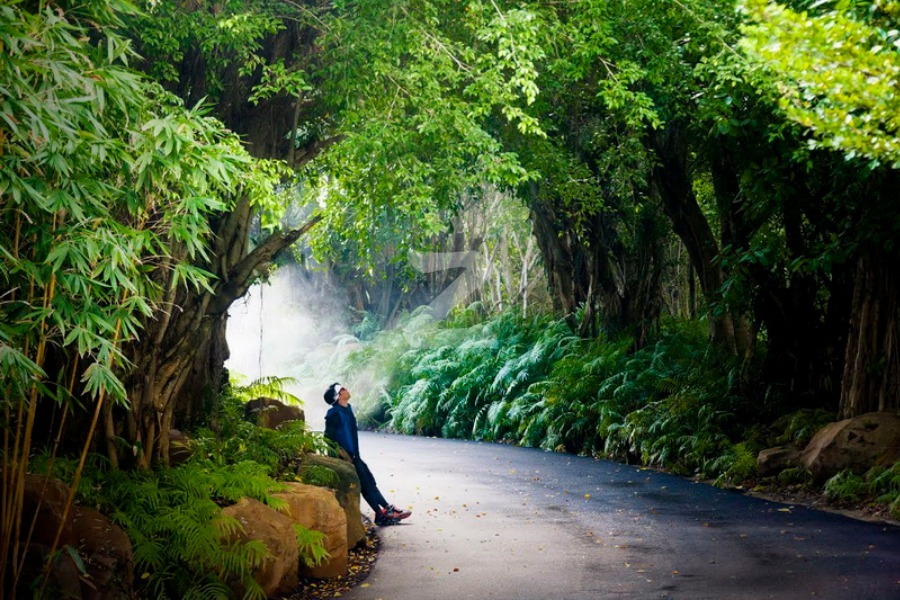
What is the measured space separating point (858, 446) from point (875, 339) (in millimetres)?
1812

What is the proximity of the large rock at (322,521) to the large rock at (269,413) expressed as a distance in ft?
15.8

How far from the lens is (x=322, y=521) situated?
10023 mm

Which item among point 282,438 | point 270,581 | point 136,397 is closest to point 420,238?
point 282,438

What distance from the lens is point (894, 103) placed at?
727 cm

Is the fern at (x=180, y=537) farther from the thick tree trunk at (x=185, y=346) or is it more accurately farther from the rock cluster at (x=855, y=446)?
the rock cluster at (x=855, y=446)

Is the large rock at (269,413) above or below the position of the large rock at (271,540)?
above

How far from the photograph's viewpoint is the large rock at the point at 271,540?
8.71m

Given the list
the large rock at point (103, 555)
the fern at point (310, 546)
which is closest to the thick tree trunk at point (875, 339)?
the fern at point (310, 546)

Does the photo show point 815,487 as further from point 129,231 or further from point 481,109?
point 129,231

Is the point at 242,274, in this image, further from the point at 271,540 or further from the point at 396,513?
the point at 271,540

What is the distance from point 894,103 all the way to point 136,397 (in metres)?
7.43

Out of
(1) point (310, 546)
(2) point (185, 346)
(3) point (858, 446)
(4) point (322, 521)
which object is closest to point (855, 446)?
(3) point (858, 446)

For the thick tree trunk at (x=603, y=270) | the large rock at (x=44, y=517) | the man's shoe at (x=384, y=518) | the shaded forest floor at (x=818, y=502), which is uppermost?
the thick tree trunk at (x=603, y=270)

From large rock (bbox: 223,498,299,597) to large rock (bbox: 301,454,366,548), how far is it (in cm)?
194
